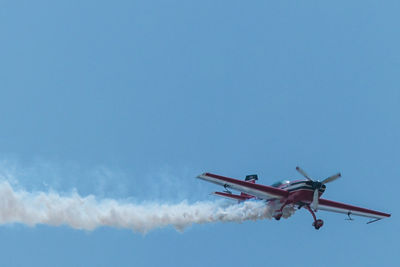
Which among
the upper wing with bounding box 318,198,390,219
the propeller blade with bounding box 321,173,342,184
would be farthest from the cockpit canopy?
the upper wing with bounding box 318,198,390,219

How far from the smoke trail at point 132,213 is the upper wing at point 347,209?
3651 millimetres

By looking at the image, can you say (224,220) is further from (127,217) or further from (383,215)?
(383,215)

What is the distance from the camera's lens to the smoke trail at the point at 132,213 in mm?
57875

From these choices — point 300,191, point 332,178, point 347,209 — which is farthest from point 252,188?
point 347,209

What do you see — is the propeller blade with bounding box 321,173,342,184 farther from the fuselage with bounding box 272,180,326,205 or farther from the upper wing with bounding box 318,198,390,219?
the upper wing with bounding box 318,198,390,219

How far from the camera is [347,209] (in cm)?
6041

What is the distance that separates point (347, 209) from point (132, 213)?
14657 millimetres

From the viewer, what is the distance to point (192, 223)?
195ft

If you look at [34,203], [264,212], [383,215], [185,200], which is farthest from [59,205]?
[383,215]

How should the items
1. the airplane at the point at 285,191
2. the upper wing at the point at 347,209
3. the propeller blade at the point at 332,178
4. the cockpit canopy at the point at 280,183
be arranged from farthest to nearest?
the upper wing at the point at 347,209 → the cockpit canopy at the point at 280,183 → the airplane at the point at 285,191 → the propeller blade at the point at 332,178

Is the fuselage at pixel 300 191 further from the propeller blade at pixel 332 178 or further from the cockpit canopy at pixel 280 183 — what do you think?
the propeller blade at pixel 332 178

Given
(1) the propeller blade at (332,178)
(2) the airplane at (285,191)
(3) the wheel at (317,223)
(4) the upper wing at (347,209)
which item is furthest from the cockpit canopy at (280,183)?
(4) the upper wing at (347,209)

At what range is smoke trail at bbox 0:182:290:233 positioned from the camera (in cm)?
5788

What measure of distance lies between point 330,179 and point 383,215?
9107 mm
